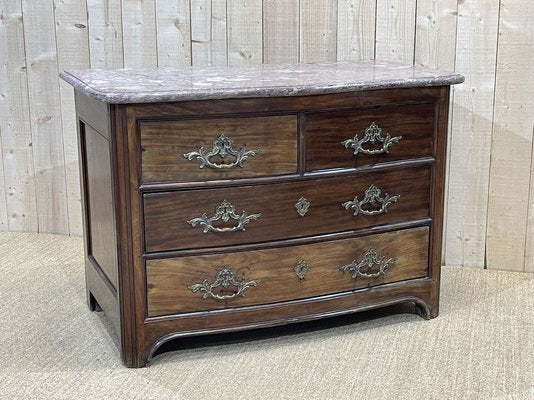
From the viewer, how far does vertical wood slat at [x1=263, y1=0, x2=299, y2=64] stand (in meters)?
3.42

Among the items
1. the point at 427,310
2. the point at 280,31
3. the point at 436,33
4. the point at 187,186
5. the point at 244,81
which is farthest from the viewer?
the point at 280,31

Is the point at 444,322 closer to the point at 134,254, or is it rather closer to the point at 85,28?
the point at 134,254

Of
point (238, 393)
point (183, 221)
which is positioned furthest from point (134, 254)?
point (238, 393)

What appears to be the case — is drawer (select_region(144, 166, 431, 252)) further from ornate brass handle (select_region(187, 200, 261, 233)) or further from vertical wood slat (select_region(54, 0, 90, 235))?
vertical wood slat (select_region(54, 0, 90, 235))

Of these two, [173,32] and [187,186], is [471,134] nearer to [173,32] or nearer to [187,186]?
[173,32]

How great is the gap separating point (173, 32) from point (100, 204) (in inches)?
40.4

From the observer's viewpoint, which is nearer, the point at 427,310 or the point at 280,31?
the point at 427,310

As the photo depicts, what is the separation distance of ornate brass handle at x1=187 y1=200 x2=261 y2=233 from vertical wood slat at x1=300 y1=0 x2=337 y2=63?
1027 millimetres

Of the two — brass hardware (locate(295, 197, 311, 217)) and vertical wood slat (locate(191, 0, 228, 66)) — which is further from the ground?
vertical wood slat (locate(191, 0, 228, 66))

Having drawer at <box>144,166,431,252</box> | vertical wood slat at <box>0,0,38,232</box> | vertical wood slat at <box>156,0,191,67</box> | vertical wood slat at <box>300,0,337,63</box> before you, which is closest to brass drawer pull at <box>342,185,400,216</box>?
drawer at <box>144,166,431,252</box>

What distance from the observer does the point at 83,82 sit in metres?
2.66

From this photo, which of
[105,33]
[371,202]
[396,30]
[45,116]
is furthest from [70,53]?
[371,202]

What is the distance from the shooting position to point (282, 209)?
2.68 m

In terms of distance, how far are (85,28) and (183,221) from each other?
4.42 ft
